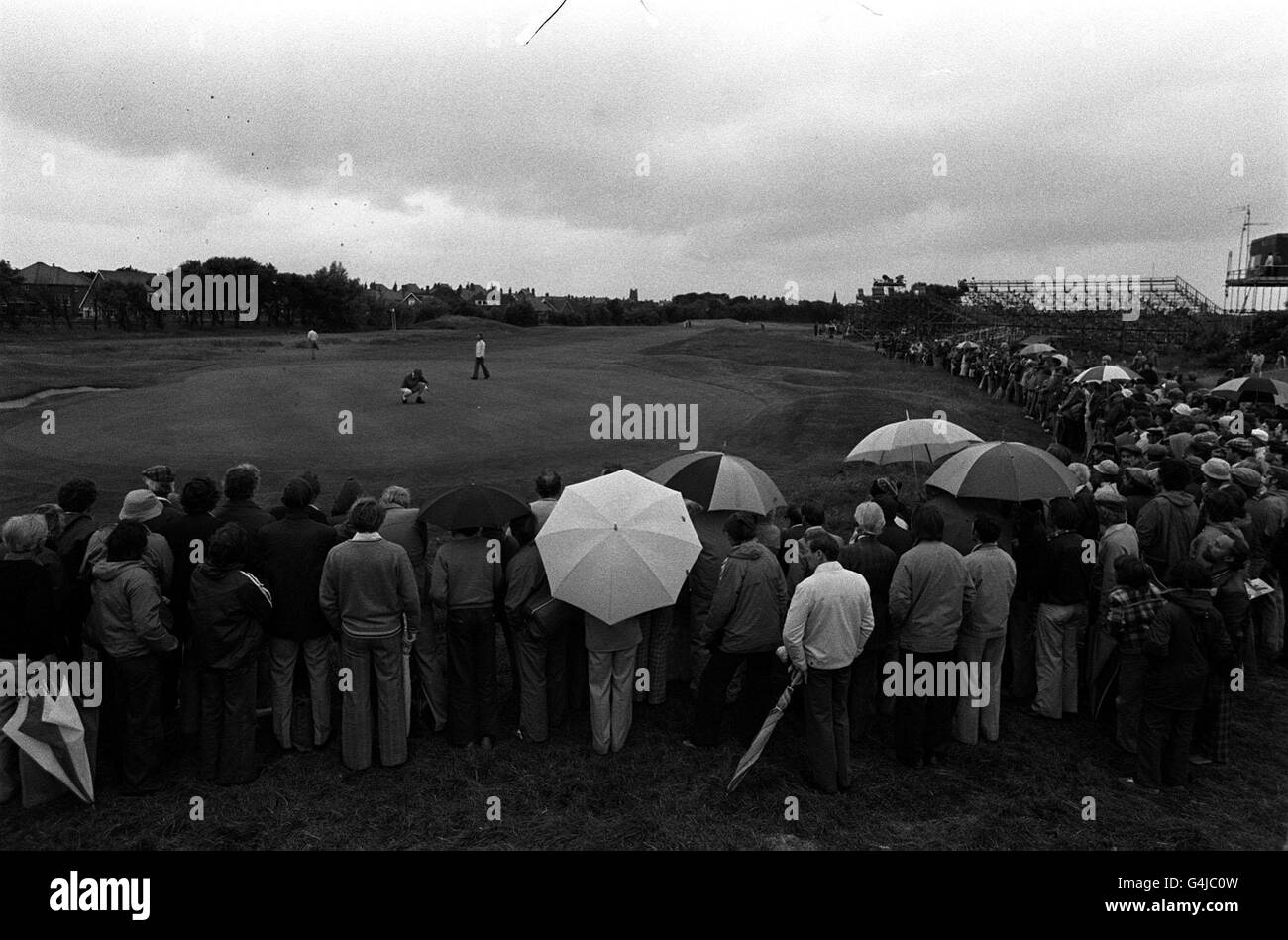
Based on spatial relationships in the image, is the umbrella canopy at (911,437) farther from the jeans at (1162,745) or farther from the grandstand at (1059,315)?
the grandstand at (1059,315)

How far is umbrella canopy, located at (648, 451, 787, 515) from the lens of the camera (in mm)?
8867

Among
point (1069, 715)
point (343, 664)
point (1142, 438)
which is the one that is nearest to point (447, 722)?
point (343, 664)

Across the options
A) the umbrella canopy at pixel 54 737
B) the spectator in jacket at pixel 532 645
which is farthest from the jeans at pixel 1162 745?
the umbrella canopy at pixel 54 737

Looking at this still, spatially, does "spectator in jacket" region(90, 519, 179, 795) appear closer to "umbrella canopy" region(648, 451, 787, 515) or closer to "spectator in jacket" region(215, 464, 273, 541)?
"spectator in jacket" region(215, 464, 273, 541)

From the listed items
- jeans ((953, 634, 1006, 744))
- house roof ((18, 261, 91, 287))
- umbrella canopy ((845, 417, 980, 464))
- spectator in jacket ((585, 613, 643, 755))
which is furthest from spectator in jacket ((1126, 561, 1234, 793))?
house roof ((18, 261, 91, 287))

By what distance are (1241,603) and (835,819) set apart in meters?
4.39

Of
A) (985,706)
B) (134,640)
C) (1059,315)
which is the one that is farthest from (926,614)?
(1059,315)

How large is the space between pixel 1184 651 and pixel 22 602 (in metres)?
9.65

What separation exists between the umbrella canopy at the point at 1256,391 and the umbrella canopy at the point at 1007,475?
1244 centimetres

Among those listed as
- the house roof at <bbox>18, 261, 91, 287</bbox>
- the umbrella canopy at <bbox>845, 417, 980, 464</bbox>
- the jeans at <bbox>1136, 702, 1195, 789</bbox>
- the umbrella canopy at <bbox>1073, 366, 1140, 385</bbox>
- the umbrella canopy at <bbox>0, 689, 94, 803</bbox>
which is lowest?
the jeans at <bbox>1136, 702, 1195, 789</bbox>

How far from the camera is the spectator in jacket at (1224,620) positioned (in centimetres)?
732

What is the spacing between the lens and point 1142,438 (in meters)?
13.4

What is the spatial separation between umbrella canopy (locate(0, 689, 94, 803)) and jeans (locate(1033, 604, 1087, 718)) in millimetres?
8886
